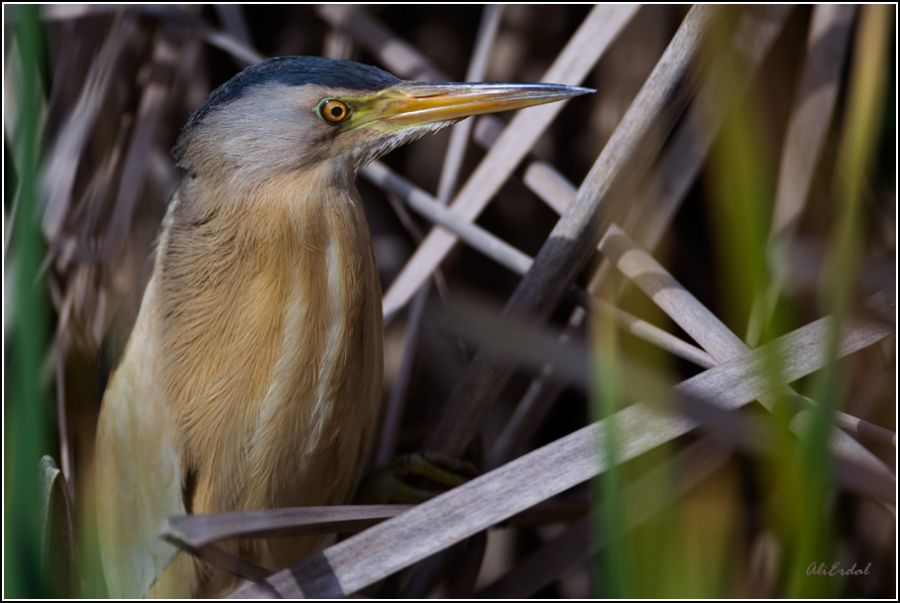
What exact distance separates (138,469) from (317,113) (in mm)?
502

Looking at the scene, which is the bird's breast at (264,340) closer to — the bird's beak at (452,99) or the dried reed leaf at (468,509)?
the bird's beak at (452,99)

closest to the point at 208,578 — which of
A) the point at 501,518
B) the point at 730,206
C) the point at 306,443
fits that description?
the point at 306,443

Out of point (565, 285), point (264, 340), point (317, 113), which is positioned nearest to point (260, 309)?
point (264, 340)

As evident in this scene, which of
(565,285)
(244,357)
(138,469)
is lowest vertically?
(138,469)

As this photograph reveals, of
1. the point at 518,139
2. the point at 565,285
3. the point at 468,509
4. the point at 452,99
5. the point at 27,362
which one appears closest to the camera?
the point at 27,362

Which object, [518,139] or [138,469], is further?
[518,139]

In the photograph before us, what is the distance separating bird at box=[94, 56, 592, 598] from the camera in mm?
1129

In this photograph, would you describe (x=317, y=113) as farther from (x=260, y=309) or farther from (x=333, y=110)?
(x=260, y=309)

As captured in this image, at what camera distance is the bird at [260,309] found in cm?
113

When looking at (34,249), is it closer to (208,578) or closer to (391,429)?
(208,578)

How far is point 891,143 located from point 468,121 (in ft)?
1.98

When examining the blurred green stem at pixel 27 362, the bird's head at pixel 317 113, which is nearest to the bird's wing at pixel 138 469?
the bird's head at pixel 317 113

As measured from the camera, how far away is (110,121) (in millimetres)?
1477

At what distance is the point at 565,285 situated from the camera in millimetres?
1219
